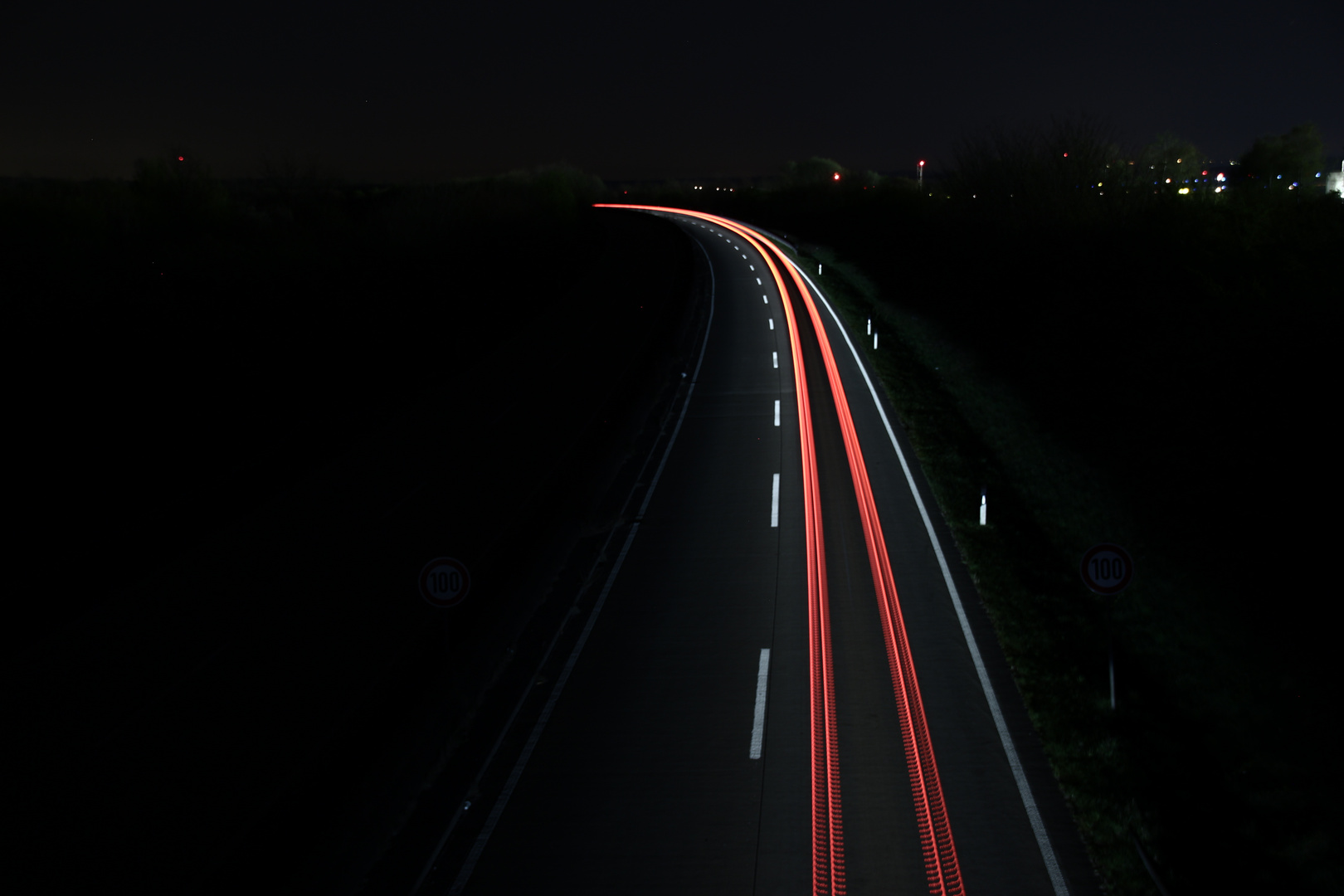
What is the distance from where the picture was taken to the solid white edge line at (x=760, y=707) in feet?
31.3

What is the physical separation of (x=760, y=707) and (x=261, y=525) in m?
12.3

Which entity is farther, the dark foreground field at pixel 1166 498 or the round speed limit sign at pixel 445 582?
the round speed limit sign at pixel 445 582

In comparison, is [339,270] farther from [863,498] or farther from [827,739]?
[827,739]

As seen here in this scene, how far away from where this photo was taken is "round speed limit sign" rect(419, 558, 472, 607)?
959 centimetres

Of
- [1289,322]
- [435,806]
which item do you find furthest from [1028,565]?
[435,806]

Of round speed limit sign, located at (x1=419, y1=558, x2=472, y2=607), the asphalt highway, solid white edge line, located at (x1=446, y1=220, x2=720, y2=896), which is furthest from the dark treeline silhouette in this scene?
round speed limit sign, located at (x1=419, y1=558, x2=472, y2=607)

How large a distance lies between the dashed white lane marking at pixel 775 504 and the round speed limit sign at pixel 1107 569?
23.1 feet

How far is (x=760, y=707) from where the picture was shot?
10.3m

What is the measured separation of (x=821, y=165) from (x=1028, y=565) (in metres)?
121

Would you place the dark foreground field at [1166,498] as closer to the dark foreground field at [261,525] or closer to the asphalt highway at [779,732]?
the asphalt highway at [779,732]

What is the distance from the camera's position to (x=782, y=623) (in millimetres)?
12406

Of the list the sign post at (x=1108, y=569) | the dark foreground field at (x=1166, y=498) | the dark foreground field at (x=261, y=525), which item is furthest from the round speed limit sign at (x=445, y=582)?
the sign post at (x=1108, y=569)

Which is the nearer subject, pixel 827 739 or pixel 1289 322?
pixel 827 739

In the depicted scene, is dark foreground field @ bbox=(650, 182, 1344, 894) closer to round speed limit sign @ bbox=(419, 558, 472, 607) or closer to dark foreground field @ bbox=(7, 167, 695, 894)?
round speed limit sign @ bbox=(419, 558, 472, 607)
